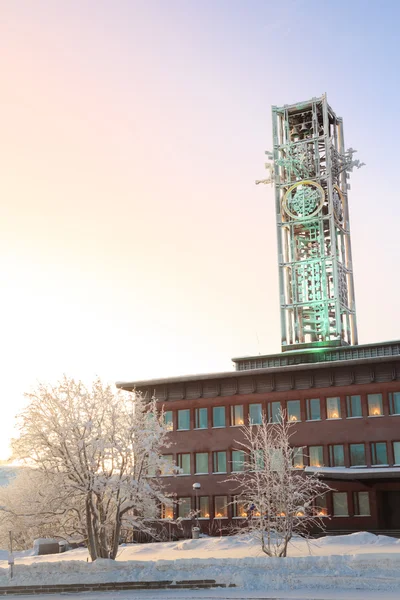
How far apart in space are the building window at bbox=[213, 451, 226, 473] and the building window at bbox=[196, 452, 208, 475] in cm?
78

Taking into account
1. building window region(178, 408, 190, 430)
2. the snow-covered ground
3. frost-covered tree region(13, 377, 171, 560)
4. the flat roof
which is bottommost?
the snow-covered ground

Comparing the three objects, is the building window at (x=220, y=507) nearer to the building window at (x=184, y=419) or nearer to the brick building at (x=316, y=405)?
the brick building at (x=316, y=405)

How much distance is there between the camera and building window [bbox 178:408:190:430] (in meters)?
61.8

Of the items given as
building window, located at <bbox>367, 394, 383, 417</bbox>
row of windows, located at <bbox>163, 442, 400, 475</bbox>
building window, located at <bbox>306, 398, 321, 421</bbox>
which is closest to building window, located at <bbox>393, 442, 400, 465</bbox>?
row of windows, located at <bbox>163, 442, 400, 475</bbox>

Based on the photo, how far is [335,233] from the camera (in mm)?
76250

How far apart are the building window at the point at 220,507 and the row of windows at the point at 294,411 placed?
563 cm

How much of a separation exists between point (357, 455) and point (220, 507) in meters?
11.4

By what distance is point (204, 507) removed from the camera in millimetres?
59281

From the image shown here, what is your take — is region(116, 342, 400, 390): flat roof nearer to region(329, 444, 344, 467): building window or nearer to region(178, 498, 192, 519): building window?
region(329, 444, 344, 467): building window

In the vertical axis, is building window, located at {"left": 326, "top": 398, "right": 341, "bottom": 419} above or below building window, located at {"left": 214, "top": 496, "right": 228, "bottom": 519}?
above

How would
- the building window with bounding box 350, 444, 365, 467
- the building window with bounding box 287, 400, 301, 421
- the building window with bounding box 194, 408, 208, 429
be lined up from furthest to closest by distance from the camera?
the building window with bounding box 194, 408, 208, 429, the building window with bounding box 287, 400, 301, 421, the building window with bounding box 350, 444, 365, 467

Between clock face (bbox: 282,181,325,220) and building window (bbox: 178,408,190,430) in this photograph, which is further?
clock face (bbox: 282,181,325,220)

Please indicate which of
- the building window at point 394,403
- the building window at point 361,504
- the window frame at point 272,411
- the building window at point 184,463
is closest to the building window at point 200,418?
the building window at point 184,463

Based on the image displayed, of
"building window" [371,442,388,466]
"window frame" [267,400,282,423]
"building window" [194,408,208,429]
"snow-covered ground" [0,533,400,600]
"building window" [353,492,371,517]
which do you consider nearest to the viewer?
"snow-covered ground" [0,533,400,600]
